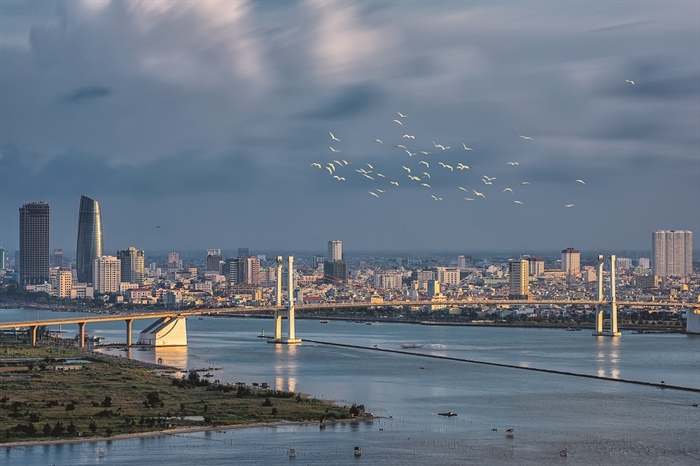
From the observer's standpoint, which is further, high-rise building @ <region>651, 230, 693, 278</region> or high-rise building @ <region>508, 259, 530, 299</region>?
high-rise building @ <region>651, 230, 693, 278</region>

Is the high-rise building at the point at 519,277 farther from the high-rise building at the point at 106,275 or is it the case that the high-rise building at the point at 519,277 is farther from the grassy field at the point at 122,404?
the grassy field at the point at 122,404

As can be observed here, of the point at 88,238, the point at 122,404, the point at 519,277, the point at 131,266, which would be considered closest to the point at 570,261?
the point at 519,277

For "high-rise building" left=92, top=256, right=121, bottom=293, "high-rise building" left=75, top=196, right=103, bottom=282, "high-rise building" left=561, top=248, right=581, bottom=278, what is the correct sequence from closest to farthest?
"high-rise building" left=92, top=256, right=121, bottom=293
"high-rise building" left=561, top=248, right=581, bottom=278
"high-rise building" left=75, top=196, right=103, bottom=282

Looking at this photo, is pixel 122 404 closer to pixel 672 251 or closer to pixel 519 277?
pixel 519 277

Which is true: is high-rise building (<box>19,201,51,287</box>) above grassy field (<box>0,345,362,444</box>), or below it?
above

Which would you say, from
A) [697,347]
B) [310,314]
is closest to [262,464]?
[697,347]

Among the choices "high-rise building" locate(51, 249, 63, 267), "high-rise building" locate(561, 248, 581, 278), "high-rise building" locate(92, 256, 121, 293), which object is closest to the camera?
"high-rise building" locate(92, 256, 121, 293)

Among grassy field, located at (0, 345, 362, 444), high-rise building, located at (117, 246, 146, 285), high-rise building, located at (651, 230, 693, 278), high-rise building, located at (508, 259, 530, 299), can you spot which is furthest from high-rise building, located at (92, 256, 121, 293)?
grassy field, located at (0, 345, 362, 444)

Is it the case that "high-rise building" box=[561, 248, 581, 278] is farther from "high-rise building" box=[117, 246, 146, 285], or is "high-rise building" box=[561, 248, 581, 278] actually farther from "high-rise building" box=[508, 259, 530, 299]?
"high-rise building" box=[117, 246, 146, 285]
